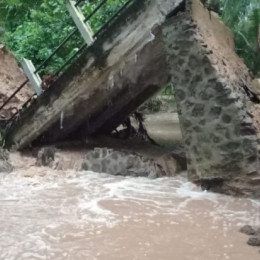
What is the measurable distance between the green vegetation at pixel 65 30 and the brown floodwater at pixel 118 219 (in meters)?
6.80

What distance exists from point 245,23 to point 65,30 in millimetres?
5609

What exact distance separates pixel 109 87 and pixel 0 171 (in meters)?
2.18

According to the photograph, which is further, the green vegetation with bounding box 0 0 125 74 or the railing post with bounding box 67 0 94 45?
the green vegetation with bounding box 0 0 125 74

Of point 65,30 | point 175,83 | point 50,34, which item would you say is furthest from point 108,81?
point 50,34

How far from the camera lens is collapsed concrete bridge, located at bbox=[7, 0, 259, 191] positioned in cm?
611

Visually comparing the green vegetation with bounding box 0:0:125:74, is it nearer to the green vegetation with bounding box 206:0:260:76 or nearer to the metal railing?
the green vegetation with bounding box 206:0:260:76

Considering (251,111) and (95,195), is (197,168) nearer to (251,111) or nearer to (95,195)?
(251,111)

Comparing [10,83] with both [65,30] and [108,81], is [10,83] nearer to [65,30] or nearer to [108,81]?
[108,81]

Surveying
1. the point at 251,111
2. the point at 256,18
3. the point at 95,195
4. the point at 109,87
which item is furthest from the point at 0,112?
the point at 256,18

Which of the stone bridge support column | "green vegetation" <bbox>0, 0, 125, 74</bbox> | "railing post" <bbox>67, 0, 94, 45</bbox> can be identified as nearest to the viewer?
the stone bridge support column

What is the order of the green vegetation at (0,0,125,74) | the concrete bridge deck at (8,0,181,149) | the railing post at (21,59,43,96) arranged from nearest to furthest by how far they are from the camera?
the concrete bridge deck at (8,0,181,149)
the railing post at (21,59,43,96)
the green vegetation at (0,0,125,74)

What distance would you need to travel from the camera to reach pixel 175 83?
6.55 meters

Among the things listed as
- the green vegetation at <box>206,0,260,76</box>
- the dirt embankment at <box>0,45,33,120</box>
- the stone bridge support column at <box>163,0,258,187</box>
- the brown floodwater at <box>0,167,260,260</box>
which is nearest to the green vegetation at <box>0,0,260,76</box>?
the green vegetation at <box>206,0,260,76</box>

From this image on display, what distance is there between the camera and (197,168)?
20.9 feet
